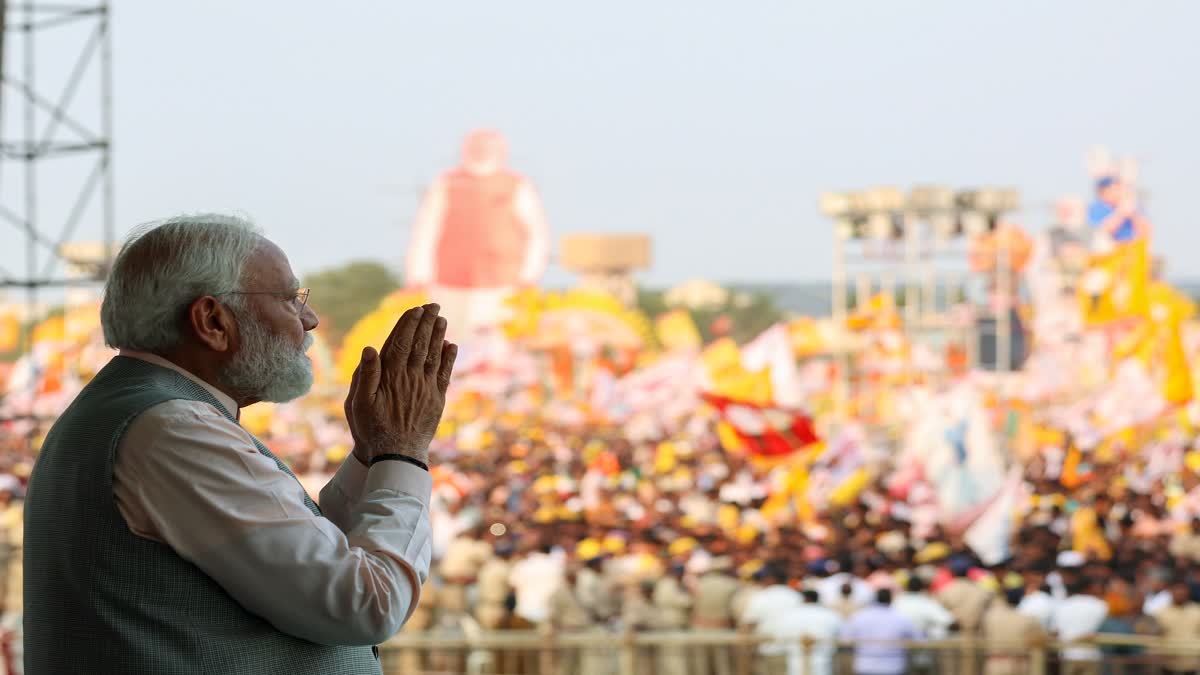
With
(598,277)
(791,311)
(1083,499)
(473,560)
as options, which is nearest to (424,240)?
(598,277)

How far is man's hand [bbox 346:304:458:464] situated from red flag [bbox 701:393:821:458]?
344 inches

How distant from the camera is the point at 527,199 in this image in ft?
61.7

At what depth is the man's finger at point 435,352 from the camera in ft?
3.78

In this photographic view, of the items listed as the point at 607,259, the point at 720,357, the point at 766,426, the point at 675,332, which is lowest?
the point at 766,426

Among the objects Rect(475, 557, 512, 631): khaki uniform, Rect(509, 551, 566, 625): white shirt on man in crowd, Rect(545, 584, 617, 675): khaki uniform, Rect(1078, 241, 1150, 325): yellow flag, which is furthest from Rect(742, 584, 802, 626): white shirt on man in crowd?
Rect(1078, 241, 1150, 325): yellow flag

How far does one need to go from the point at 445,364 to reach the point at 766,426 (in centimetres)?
892

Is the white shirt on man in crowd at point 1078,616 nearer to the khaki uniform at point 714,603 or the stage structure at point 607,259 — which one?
the khaki uniform at point 714,603

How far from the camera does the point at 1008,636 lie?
5090 millimetres

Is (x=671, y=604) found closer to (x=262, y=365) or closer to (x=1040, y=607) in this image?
(x=1040, y=607)

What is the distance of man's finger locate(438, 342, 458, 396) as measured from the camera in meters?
1.16

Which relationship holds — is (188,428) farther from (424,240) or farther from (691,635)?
(424,240)

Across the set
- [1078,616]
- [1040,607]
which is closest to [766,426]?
[1040,607]

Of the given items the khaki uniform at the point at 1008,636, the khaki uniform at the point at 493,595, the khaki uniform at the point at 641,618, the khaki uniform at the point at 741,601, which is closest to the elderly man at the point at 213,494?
the khaki uniform at the point at 1008,636

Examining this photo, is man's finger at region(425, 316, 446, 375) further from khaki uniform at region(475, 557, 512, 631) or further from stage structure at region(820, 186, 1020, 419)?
stage structure at region(820, 186, 1020, 419)
